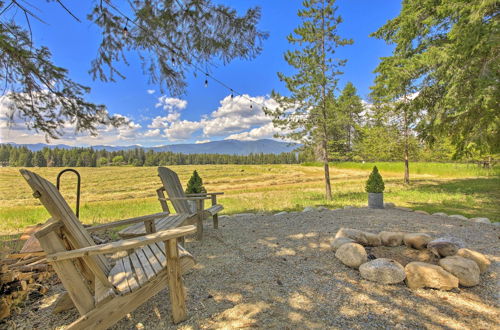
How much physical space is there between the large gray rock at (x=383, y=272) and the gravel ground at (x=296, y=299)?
6 cm

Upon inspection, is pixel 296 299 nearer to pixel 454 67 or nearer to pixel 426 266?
pixel 426 266

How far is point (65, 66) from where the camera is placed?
3.16m

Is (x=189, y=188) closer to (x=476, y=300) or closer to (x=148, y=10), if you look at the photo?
(x=148, y=10)

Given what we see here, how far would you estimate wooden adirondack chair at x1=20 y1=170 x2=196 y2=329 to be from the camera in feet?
4.38

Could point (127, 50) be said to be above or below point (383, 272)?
above

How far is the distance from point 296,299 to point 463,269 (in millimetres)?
1573

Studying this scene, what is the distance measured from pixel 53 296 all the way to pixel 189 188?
3.85 m

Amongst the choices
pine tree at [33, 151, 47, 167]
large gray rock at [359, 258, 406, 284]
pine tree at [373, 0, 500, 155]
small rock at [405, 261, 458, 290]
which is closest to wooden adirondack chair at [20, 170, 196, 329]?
large gray rock at [359, 258, 406, 284]

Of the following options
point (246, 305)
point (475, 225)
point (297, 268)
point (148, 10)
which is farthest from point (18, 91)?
point (475, 225)

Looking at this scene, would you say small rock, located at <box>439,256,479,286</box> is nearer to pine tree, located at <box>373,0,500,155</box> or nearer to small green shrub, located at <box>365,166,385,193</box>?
small green shrub, located at <box>365,166,385,193</box>

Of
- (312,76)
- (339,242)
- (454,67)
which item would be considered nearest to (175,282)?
(339,242)

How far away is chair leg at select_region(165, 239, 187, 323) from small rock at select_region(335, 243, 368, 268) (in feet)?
5.60

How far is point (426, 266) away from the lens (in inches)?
84.1

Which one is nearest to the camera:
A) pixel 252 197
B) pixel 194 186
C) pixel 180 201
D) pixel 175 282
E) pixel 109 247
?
pixel 109 247
